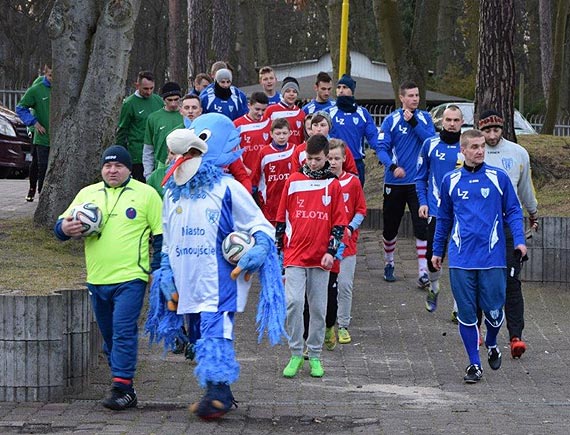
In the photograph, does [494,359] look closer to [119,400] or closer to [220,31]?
[119,400]

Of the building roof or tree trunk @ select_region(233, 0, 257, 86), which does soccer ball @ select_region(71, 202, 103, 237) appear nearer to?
the building roof

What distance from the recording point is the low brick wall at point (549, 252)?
14.1 metres

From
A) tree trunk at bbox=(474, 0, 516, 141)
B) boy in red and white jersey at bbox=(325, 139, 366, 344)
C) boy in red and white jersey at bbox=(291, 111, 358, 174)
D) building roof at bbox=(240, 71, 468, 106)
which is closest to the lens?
boy in red and white jersey at bbox=(325, 139, 366, 344)

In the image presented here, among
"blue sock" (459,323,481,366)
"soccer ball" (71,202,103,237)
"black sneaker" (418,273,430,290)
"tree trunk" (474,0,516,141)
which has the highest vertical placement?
"tree trunk" (474,0,516,141)

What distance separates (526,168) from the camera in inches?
431

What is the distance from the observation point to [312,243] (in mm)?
10086

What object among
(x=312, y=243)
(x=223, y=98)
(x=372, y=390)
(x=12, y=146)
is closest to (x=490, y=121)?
(x=312, y=243)

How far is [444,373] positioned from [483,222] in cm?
129

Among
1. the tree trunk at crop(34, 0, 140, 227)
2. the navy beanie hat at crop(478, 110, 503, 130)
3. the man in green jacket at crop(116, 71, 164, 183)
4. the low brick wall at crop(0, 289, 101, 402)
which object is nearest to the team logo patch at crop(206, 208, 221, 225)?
the low brick wall at crop(0, 289, 101, 402)

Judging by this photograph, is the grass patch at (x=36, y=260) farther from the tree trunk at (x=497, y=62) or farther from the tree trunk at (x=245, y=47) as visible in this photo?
the tree trunk at (x=245, y=47)

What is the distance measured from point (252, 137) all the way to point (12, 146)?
14.4 m

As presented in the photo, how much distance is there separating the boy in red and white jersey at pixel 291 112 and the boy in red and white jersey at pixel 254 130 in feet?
0.90

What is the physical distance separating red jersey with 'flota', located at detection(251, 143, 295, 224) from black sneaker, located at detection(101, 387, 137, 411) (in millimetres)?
4451

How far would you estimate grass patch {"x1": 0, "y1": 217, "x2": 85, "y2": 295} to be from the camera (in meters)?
9.88
